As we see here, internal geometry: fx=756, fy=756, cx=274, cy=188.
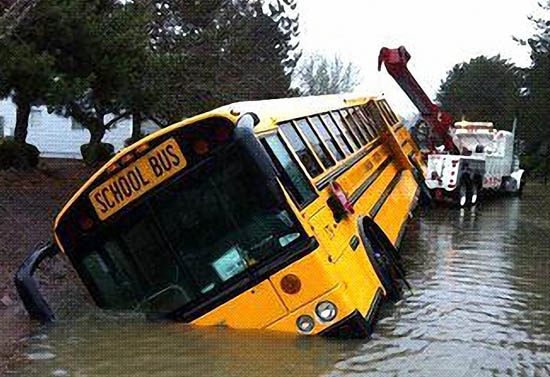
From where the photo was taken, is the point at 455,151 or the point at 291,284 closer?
the point at 291,284

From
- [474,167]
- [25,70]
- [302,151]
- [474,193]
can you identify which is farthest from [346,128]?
[474,193]

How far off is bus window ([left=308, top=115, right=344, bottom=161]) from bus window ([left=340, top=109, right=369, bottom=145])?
211 centimetres

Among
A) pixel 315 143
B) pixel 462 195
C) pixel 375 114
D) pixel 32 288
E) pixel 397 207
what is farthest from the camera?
pixel 462 195

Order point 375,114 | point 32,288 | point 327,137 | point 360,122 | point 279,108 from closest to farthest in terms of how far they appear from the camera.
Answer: point 32,288, point 279,108, point 327,137, point 360,122, point 375,114

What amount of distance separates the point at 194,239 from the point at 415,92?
51.2ft

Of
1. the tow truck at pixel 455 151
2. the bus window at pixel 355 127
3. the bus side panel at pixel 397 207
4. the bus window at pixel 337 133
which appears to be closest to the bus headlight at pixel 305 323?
the bus side panel at pixel 397 207

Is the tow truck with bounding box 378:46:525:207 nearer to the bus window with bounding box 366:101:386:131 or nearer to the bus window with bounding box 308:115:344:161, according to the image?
the bus window with bounding box 366:101:386:131

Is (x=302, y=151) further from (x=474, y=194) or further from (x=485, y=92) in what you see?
(x=485, y=92)

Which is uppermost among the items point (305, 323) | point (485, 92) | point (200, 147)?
point (200, 147)

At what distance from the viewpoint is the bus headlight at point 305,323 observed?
578 cm

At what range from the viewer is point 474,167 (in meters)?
20.1

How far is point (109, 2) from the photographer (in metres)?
13.1

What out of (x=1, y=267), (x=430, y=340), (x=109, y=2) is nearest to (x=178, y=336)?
(x=430, y=340)

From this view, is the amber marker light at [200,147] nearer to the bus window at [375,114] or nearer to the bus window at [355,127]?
the bus window at [355,127]
